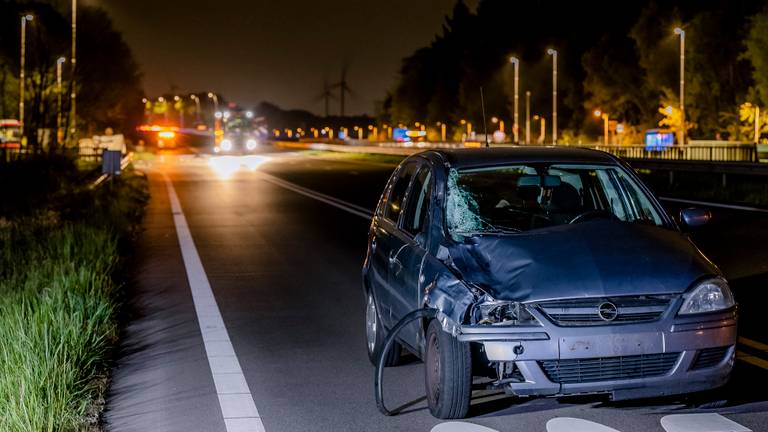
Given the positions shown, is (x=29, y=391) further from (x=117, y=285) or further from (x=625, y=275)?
(x=117, y=285)

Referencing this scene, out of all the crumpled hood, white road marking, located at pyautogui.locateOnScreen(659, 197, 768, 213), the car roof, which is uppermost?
the car roof

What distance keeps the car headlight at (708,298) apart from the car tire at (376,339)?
236cm

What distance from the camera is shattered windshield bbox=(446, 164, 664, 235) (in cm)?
789

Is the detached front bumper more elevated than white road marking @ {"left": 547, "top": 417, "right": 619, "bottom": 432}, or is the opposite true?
the detached front bumper

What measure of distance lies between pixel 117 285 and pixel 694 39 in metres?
76.2

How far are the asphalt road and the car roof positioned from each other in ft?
4.84

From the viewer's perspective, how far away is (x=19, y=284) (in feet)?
37.1

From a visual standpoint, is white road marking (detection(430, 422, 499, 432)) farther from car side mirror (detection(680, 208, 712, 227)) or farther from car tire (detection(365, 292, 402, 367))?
car side mirror (detection(680, 208, 712, 227))

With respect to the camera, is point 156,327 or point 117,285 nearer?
point 156,327

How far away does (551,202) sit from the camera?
330 inches

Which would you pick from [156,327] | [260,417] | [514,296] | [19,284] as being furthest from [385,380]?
[19,284]

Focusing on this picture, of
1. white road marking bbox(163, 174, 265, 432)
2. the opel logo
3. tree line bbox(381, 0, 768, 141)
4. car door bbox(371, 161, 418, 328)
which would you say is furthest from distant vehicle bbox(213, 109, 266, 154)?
the opel logo

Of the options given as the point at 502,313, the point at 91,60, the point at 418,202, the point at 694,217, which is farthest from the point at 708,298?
the point at 91,60

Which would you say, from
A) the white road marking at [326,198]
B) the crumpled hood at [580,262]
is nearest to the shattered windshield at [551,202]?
the crumpled hood at [580,262]
